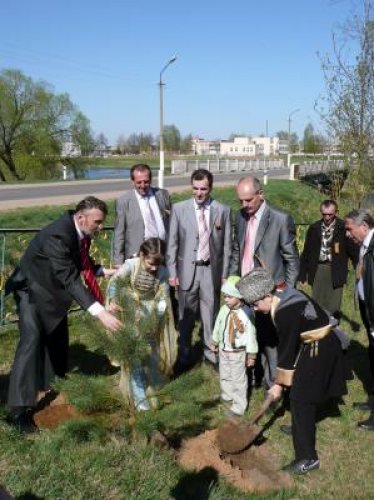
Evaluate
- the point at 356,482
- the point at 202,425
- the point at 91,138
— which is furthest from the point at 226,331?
the point at 91,138

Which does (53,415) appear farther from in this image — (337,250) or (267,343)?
(337,250)

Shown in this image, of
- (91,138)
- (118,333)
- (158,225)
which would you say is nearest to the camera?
(118,333)

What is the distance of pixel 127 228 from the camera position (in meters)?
5.25

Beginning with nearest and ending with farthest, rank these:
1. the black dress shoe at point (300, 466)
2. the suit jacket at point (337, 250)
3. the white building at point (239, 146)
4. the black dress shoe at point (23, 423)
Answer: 1. the black dress shoe at point (300, 466)
2. the black dress shoe at point (23, 423)
3. the suit jacket at point (337, 250)
4. the white building at point (239, 146)

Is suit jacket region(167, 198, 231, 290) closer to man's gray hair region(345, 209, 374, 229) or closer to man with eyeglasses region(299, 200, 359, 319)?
man's gray hair region(345, 209, 374, 229)

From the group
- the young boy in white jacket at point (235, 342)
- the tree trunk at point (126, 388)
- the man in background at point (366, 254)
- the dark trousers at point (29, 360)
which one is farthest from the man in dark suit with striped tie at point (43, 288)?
the man in background at point (366, 254)

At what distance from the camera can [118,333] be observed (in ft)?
10.5

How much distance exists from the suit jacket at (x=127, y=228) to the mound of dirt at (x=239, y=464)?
6.63 feet

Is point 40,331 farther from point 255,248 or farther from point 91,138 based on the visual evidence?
point 91,138

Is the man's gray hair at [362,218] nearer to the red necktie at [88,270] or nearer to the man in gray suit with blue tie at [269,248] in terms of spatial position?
the man in gray suit with blue tie at [269,248]

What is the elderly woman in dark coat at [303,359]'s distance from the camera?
344 cm

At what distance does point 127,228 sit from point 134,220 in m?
0.11

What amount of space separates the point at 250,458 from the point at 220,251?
187cm

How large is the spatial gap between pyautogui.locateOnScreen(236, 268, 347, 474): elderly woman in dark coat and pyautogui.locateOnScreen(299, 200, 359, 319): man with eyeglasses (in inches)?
114
